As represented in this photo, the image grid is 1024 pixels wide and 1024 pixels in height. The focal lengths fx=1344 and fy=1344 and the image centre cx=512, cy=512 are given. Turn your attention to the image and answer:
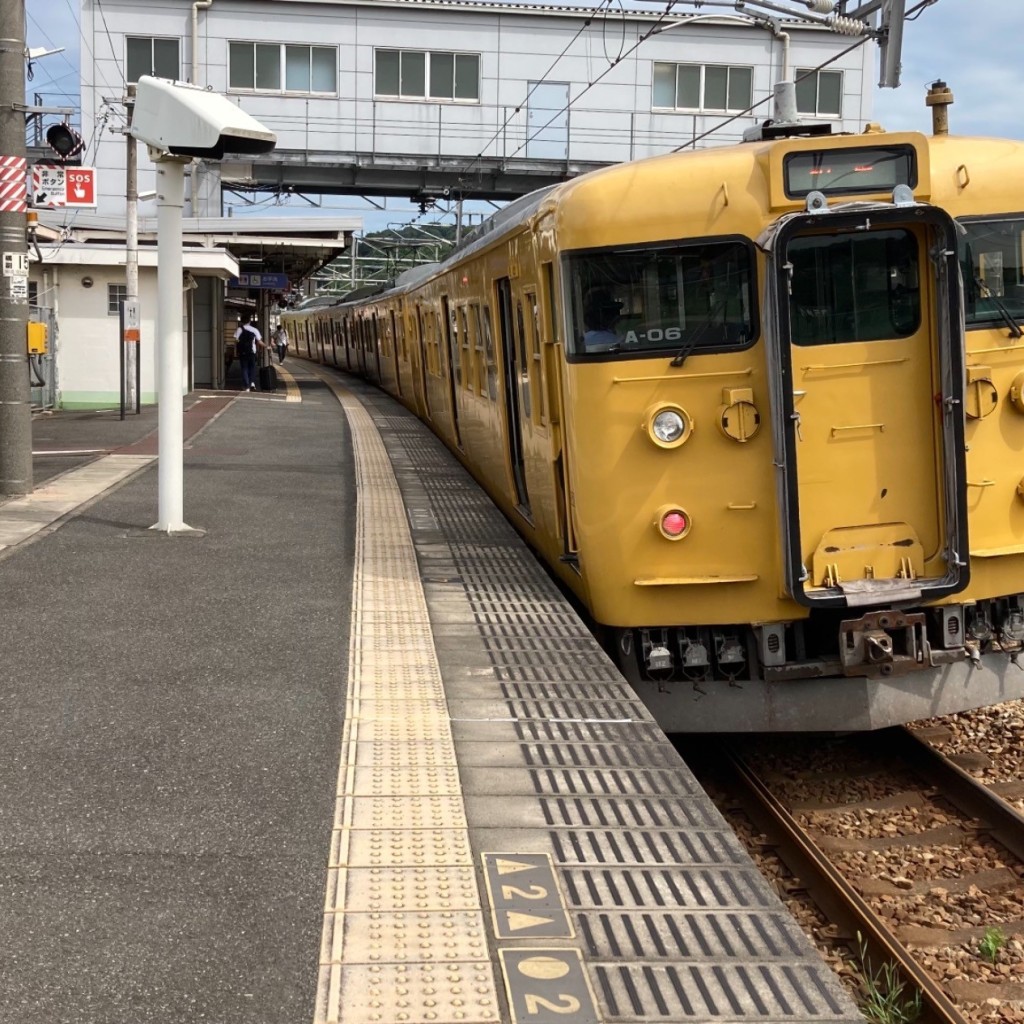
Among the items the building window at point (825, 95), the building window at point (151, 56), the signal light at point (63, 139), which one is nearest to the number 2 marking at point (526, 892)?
the signal light at point (63, 139)

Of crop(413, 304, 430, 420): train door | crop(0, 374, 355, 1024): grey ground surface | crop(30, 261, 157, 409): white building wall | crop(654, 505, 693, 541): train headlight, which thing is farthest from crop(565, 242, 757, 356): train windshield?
crop(30, 261, 157, 409): white building wall

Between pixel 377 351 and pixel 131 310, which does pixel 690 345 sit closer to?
pixel 131 310

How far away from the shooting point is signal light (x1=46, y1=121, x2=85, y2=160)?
11.8m

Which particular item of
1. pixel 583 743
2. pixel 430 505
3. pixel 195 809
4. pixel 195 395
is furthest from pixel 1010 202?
pixel 195 395

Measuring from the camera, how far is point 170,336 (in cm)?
929

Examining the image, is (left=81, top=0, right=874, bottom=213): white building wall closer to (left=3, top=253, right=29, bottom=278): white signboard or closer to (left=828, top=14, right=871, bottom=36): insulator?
(left=828, top=14, right=871, bottom=36): insulator

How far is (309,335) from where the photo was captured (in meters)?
46.8

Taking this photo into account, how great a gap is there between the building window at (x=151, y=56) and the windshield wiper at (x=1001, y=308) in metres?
26.7

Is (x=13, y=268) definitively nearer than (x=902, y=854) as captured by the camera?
No

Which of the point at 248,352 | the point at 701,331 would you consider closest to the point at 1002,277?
the point at 701,331

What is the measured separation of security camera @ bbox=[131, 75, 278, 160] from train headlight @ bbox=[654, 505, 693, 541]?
4065 mm

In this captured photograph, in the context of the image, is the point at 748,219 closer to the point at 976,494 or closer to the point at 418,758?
the point at 976,494

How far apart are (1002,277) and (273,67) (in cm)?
2656

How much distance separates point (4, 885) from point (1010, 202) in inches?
204
